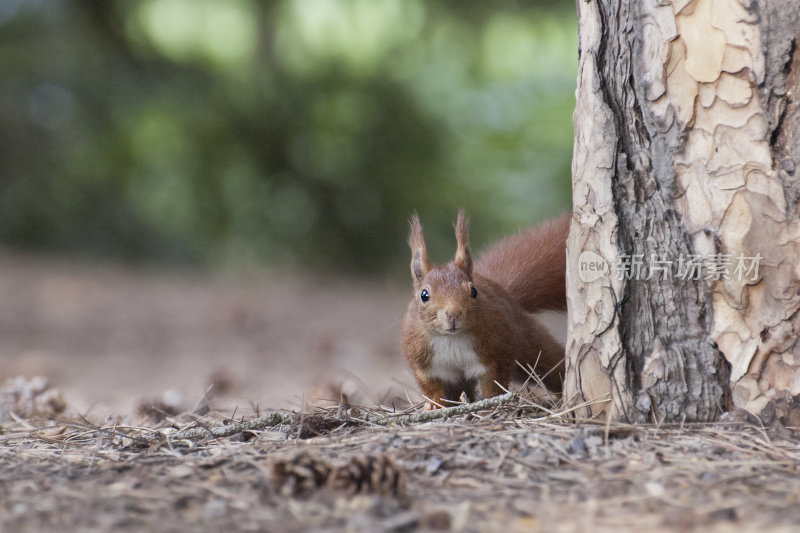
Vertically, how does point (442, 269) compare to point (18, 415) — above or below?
above

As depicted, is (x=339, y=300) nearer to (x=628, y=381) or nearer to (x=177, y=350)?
(x=177, y=350)

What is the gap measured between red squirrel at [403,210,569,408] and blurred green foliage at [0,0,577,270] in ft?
15.3

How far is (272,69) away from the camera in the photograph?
7.81 metres

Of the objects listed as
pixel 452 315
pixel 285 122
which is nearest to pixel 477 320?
pixel 452 315

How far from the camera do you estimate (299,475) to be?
188cm

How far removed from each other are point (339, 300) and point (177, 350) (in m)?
2.11

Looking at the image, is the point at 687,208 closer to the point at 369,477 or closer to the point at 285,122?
the point at 369,477

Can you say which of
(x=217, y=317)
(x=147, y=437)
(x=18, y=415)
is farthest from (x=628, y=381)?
(x=217, y=317)

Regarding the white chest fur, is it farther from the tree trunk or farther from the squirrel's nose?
the tree trunk

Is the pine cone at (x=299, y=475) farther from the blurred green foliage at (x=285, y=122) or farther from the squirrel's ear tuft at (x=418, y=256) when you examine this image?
the blurred green foliage at (x=285, y=122)

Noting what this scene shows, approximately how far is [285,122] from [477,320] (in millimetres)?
5222

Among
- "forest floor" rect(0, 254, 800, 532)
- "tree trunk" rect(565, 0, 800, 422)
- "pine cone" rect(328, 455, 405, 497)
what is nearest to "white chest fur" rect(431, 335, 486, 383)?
"forest floor" rect(0, 254, 800, 532)

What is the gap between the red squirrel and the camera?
290 cm

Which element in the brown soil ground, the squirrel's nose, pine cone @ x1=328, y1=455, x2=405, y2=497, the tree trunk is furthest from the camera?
the brown soil ground
